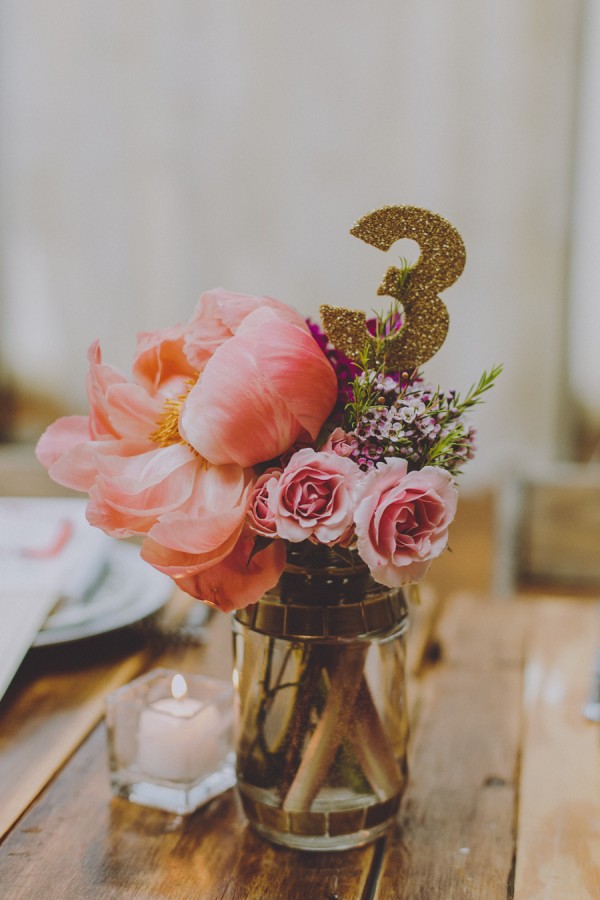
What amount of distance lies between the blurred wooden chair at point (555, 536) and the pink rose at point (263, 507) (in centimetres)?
116

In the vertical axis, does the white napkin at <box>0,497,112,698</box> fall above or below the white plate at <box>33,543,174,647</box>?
above

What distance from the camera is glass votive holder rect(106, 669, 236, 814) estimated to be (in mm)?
723

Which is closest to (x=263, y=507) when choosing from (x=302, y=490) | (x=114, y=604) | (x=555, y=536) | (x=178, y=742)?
(x=302, y=490)

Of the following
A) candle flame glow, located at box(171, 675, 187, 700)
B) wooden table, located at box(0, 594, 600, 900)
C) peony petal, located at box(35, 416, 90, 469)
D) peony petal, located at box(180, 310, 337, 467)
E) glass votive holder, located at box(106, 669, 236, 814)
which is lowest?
wooden table, located at box(0, 594, 600, 900)

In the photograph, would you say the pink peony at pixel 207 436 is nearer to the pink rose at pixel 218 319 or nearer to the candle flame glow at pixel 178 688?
the pink rose at pixel 218 319

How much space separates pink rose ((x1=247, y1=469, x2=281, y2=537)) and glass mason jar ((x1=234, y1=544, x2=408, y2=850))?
60mm

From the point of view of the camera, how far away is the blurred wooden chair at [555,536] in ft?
5.43

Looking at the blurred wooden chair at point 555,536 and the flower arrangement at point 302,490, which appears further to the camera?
the blurred wooden chair at point 555,536

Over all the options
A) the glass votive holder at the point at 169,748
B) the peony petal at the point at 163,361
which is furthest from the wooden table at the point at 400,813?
the peony petal at the point at 163,361

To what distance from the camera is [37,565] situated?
3.50 ft

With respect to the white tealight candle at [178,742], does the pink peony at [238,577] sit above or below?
above

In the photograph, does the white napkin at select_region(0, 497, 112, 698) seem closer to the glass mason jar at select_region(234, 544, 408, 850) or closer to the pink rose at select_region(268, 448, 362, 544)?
the glass mason jar at select_region(234, 544, 408, 850)

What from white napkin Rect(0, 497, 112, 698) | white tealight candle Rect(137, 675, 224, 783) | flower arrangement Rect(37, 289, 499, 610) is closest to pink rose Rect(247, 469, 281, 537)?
flower arrangement Rect(37, 289, 499, 610)

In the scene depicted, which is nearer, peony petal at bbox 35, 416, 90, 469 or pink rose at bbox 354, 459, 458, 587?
pink rose at bbox 354, 459, 458, 587
